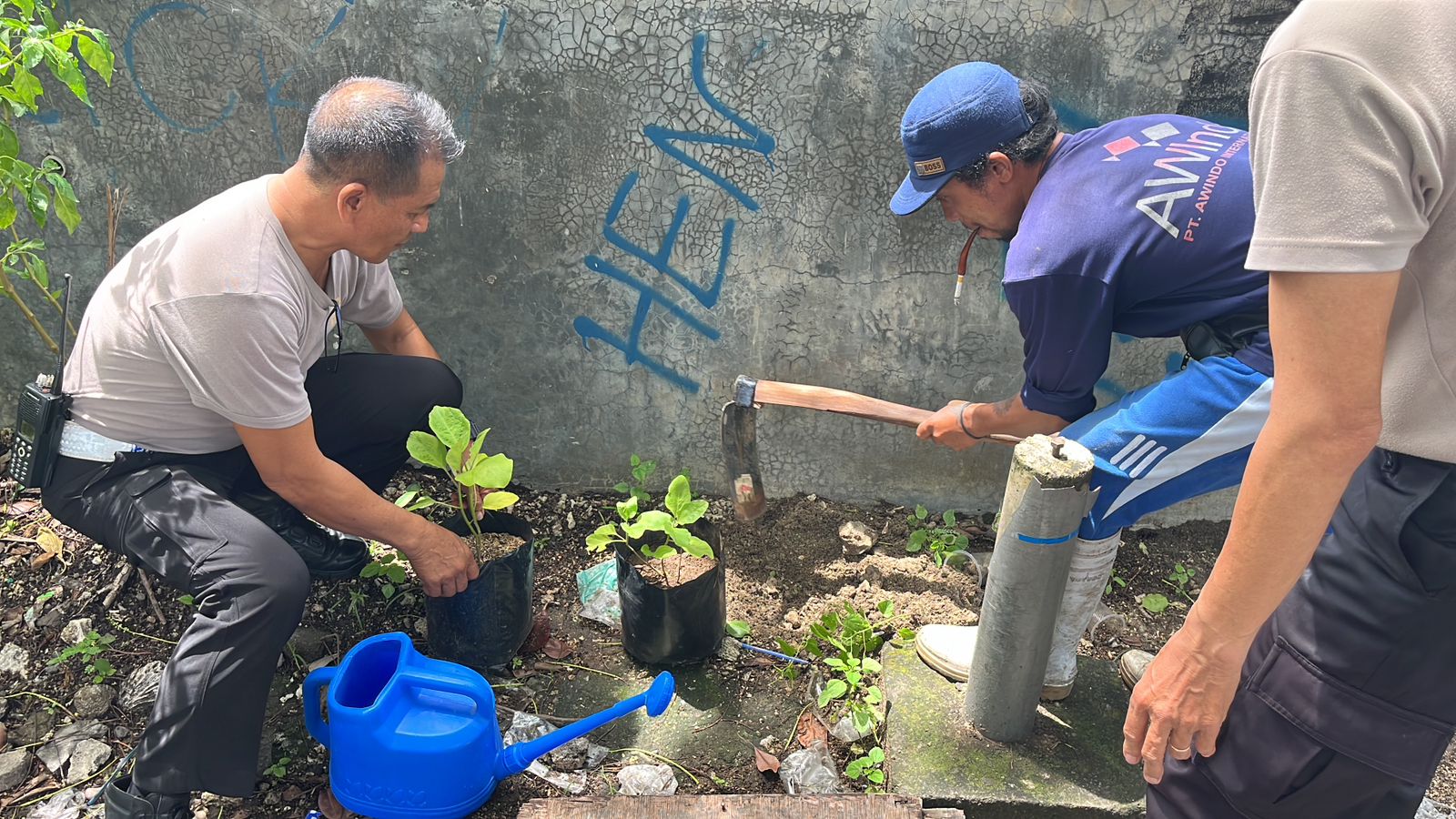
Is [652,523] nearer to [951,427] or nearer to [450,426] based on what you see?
[450,426]

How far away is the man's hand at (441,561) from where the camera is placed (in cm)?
238

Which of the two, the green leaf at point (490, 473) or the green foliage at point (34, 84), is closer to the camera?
the green foliage at point (34, 84)

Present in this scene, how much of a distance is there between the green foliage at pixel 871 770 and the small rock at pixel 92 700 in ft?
6.79

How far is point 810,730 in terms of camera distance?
8.17 ft

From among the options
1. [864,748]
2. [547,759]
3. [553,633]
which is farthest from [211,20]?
[864,748]

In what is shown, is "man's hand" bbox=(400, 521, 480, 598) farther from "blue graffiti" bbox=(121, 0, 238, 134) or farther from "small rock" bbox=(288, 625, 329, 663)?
"blue graffiti" bbox=(121, 0, 238, 134)

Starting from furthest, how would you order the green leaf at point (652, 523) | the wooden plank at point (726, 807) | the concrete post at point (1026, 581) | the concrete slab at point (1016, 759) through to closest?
the green leaf at point (652, 523), the concrete slab at point (1016, 759), the wooden plank at point (726, 807), the concrete post at point (1026, 581)

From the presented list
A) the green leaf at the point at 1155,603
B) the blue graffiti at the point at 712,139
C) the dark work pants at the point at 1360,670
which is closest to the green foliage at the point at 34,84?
the blue graffiti at the point at 712,139

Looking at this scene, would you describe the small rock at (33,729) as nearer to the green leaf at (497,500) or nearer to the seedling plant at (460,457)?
the seedling plant at (460,457)

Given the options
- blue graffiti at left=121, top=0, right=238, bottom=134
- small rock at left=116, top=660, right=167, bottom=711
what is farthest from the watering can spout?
blue graffiti at left=121, top=0, right=238, bottom=134

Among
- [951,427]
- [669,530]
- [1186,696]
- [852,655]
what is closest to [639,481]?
[669,530]

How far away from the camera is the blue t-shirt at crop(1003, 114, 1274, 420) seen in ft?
6.74

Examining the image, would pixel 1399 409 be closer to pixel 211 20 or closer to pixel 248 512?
pixel 248 512

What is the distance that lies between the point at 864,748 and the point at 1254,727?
118 centimetres
